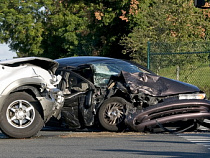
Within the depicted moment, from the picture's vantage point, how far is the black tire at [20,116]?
10547mm

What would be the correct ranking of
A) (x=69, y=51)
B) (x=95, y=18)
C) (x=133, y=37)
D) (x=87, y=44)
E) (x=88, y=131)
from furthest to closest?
(x=69, y=51)
(x=87, y=44)
(x=95, y=18)
(x=133, y=37)
(x=88, y=131)

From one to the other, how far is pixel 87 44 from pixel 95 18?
4.99m

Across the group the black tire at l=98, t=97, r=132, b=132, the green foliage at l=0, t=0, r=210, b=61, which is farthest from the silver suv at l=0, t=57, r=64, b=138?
the green foliage at l=0, t=0, r=210, b=61

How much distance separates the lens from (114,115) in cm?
1193

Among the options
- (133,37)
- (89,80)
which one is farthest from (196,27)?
(89,80)

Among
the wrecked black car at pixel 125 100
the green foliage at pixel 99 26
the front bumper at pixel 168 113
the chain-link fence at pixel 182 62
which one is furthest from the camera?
the green foliage at pixel 99 26

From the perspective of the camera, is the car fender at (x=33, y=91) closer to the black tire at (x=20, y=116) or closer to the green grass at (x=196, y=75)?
the black tire at (x=20, y=116)

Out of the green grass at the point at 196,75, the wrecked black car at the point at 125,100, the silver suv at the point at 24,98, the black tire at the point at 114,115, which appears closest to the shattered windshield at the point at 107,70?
the wrecked black car at the point at 125,100

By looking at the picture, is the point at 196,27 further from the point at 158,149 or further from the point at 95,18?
the point at 158,149

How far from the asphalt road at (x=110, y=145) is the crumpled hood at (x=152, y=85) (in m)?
0.92

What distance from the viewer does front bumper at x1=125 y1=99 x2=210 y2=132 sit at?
11.3 meters

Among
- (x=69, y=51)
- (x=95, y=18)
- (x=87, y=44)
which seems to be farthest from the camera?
(x=69, y=51)

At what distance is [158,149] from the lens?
29.3ft

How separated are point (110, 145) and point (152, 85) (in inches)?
111
